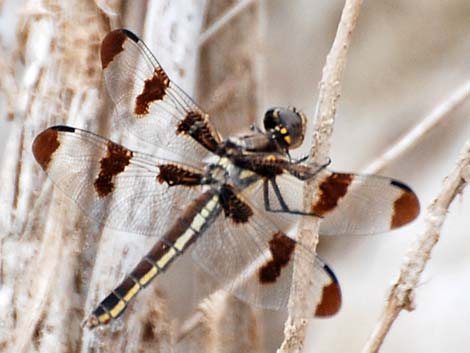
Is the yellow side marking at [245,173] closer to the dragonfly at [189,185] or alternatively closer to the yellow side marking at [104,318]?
the dragonfly at [189,185]

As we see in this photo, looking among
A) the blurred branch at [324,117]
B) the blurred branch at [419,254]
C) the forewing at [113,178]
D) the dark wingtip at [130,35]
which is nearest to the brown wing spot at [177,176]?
the forewing at [113,178]

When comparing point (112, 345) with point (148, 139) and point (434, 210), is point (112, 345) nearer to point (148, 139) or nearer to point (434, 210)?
point (148, 139)

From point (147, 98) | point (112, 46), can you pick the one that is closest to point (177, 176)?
point (147, 98)

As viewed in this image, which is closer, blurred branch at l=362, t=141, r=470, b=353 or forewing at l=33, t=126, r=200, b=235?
blurred branch at l=362, t=141, r=470, b=353

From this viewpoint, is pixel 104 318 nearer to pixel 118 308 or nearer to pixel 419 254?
pixel 118 308

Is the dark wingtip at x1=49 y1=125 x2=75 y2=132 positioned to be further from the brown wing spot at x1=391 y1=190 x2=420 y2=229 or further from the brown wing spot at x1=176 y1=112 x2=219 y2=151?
the brown wing spot at x1=391 y1=190 x2=420 y2=229

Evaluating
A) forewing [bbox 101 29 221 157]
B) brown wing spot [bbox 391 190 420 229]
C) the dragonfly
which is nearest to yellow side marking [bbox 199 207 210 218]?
the dragonfly

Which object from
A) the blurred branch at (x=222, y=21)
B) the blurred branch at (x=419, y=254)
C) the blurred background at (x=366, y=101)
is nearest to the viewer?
the blurred branch at (x=419, y=254)
